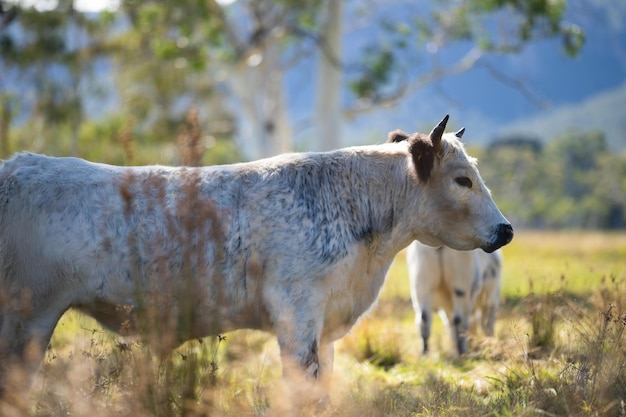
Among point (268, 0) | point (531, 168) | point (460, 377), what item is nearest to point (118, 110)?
point (268, 0)

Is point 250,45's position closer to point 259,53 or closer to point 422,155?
point 259,53

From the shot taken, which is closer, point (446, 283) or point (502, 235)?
point (502, 235)

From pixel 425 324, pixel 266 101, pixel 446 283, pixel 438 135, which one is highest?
pixel 266 101

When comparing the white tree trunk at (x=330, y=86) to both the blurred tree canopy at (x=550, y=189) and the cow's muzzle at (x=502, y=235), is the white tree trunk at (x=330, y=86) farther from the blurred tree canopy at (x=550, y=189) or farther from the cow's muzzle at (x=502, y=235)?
the blurred tree canopy at (x=550, y=189)

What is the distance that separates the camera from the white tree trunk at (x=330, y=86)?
25031 millimetres

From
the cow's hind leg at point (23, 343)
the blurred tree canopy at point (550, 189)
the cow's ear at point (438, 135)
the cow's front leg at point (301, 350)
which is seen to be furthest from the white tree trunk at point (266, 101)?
the blurred tree canopy at point (550, 189)

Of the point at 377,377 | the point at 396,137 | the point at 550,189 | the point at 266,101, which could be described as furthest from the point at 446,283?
the point at 550,189

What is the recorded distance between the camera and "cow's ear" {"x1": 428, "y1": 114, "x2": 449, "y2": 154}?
5897mm

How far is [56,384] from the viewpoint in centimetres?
552

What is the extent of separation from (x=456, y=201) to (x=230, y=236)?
6.08ft

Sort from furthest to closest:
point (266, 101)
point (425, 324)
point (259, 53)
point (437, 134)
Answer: point (259, 53), point (266, 101), point (425, 324), point (437, 134)

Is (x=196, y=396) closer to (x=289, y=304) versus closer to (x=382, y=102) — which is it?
(x=289, y=304)

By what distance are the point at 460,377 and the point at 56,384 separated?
141 inches

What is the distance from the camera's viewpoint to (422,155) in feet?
19.8
